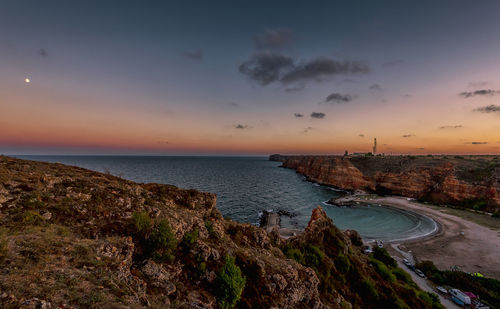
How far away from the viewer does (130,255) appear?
10023mm

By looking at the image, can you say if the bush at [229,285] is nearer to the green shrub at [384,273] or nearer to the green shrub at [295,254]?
the green shrub at [295,254]

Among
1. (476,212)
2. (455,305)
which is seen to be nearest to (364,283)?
(455,305)

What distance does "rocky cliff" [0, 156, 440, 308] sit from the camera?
23.3 feet

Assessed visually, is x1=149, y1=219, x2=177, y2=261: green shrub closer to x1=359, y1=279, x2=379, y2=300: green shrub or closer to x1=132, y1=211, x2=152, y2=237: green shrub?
x1=132, y1=211, x2=152, y2=237: green shrub

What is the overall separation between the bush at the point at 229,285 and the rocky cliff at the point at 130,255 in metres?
0.05

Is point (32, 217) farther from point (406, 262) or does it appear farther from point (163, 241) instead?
point (406, 262)

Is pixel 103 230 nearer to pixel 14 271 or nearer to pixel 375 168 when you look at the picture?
pixel 14 271

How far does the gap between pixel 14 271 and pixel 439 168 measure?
132191 millimetres

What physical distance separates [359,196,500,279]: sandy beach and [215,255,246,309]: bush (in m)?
47.5

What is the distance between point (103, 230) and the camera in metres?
11.0

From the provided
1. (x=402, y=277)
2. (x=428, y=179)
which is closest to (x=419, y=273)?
(x=402, y=277)

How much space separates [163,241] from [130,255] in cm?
179

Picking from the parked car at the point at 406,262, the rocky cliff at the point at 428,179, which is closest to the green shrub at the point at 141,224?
the parked car at the point at 406,262

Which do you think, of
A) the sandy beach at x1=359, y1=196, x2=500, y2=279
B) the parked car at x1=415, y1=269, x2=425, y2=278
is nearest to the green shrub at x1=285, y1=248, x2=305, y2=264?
the parked car at x1=415, y1=269, x2=425, y2=278
